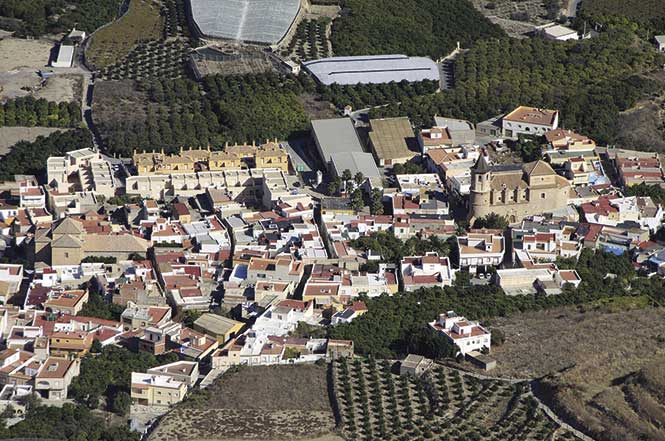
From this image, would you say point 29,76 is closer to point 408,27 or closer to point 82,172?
point 82,172

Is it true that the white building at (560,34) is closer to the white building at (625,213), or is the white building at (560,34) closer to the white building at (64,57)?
the white building at (625,213)

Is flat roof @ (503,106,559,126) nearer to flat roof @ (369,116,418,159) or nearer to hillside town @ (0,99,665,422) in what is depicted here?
hillside town @ (0,99,665,422)

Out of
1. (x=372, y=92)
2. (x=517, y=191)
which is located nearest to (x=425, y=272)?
(x=517, y=191)

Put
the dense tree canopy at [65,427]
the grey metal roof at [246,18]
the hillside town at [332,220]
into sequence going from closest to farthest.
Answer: the dense tree canopy at [65,427], the hillside town at [332,220], the grey metal roof at [246,18]

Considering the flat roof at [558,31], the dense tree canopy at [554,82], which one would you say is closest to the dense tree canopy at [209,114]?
the dense tree canopy at [554,82]

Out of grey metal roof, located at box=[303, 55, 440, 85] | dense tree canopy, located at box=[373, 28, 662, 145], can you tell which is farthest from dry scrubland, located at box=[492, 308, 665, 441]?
grey metal roof, located at box=[303, 55, 440, 85]

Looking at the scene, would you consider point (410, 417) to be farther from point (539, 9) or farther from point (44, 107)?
point (539, 9)

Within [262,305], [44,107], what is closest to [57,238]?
[262,305]
